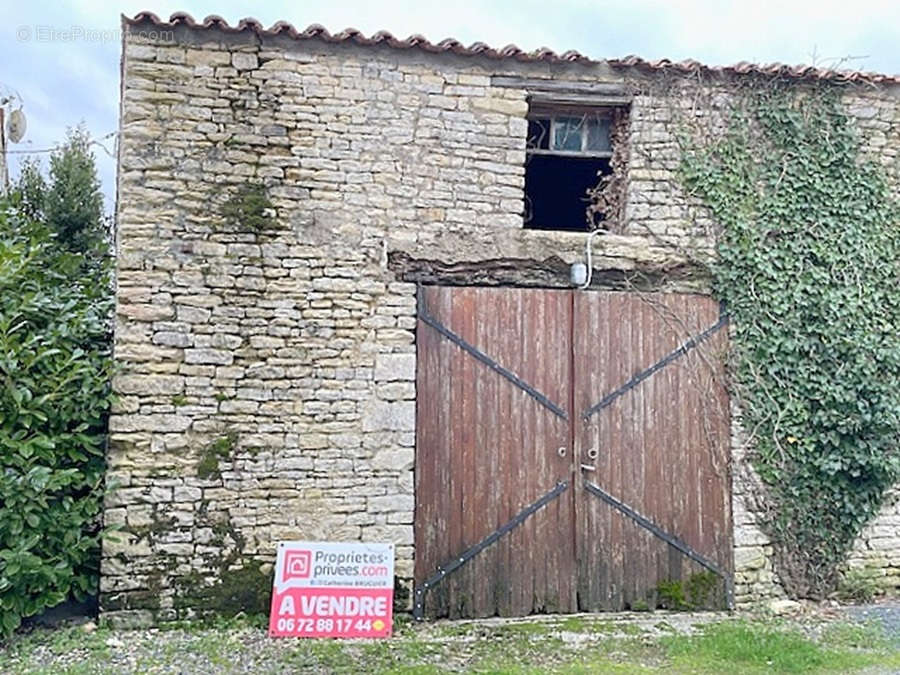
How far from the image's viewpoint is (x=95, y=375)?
517 centimetres

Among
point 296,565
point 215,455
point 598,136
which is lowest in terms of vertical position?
point 296,565

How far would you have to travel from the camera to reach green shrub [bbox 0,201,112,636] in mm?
4719

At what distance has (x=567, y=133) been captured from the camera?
6.31 meters

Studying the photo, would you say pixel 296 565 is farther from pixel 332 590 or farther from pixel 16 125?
pixel 16 125

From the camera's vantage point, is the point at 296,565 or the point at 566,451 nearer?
the point at 296,565

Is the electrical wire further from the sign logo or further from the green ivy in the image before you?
the sign logo

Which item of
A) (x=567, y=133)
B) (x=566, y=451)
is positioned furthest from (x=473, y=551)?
(x=567, y=133)

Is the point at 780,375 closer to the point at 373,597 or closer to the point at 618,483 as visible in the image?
the point at 618,483

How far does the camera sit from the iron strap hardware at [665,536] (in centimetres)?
575

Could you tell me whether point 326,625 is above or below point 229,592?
below

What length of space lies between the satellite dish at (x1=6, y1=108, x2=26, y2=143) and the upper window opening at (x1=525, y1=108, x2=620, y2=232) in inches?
202

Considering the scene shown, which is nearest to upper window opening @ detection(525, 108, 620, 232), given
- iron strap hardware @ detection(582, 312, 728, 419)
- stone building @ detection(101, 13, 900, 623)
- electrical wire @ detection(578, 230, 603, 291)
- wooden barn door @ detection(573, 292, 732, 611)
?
stone building @ detection(101, 13, 900, 623)

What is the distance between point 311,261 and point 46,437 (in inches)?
80.4

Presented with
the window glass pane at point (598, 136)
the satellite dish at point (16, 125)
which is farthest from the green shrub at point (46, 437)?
the window glass pane at point (598, 136)
